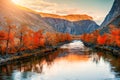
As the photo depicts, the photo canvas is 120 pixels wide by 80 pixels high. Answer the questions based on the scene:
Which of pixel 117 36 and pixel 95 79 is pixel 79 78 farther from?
pixel 117 36

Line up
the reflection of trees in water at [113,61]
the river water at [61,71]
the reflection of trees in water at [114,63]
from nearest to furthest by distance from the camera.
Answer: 1. the river water at [61,71]
2. the reflection of trees in water at [114,63]
3. the reflection of trees in water at [113,61]

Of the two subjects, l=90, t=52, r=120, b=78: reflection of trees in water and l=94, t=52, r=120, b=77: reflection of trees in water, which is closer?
l=94, t=52, r=120, b=77: reflection of trees in water

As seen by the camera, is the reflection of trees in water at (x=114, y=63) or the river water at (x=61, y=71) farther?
the reflection of trees in water at (x=114, y=63)

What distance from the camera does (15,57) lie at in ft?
277

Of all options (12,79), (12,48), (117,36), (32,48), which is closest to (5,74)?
(12,79)

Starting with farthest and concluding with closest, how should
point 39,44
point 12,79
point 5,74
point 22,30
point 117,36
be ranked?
point 39,44, point 117,36, point 22,30, point 5,74, point 12,79

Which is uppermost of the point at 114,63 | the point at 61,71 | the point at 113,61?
the point at 113,61

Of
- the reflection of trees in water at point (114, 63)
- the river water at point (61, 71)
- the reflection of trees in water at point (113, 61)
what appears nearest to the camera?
the river water at point (61, 71)

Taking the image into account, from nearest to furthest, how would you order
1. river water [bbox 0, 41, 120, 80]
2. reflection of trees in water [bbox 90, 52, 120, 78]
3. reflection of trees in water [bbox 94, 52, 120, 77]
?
river water [bbox 0, 41, 120, 80]
reflection of trees in water [bbox 94, 52, 120, 77]
reflection of trees in water [bbox 90, 52, 120, 78]

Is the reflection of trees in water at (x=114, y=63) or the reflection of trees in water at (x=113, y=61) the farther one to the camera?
the reflection of trees in water at (x=113, y=61)

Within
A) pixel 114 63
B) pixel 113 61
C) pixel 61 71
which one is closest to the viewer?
pixel 61 71

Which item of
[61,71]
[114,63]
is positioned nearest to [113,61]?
[114,63]

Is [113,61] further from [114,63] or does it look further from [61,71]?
[61,71]

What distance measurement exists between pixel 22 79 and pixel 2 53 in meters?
36.4
